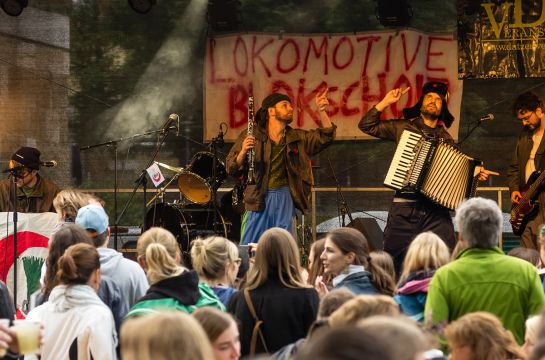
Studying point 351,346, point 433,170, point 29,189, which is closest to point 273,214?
point 433,170

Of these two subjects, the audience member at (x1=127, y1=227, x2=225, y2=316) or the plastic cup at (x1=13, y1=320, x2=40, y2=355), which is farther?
the audience member at (x1=127, y1=227, x2=225, y2=316)

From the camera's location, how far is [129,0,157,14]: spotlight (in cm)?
1405

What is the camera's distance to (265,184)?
11859mm

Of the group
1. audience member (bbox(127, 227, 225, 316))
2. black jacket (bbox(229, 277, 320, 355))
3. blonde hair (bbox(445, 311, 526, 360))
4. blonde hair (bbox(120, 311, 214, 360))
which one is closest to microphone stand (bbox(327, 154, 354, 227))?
black jacket (bbox(229, 277, 320, 355))

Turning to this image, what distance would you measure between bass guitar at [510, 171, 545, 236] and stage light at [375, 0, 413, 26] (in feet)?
9.55

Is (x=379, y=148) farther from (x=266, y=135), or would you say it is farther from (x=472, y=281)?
(x=472, y=281)

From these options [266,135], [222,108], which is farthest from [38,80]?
[266,135]

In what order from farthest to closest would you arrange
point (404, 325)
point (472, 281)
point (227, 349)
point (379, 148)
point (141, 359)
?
point (379, 148) → point (472, 281) → point (227, 349) → point (141, 359) → point (404, 325)

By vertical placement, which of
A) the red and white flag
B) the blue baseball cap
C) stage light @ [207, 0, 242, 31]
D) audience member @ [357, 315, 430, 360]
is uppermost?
stage light @ [207, 0, 242, 31]

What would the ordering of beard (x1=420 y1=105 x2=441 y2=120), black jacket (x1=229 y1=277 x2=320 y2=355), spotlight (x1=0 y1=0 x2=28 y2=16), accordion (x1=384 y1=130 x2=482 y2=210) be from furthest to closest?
spotlight (x1=0 y1=0 x2=28 y2=16) < beard (x1=420 y1=105 x2=441 y2=120) < accordion (x1=384 y1=130 x2=482 y2=210) < black jacket (x1=229 y1=277 x2=320 y2=355)

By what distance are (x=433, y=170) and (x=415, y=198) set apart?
34 centimetres

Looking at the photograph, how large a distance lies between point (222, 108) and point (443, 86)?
3.59 metres

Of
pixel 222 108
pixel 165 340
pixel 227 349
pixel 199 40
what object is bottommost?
pixel 227 349

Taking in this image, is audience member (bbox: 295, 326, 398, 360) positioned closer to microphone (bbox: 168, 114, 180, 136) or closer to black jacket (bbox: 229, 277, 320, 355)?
black jacket (bbox: 229, 277, 320, 355)
